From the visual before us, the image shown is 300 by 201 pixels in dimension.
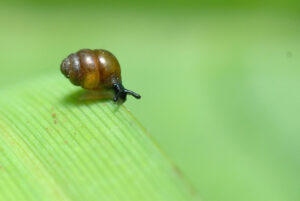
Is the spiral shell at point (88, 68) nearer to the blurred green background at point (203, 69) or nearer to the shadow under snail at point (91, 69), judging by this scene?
the shadow under snail at point (91, 69)

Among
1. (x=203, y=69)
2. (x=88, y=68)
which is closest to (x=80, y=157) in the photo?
(x=88, y=68)

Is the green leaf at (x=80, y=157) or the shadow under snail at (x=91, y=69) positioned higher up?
the shadow under snail at (x=91, y=69)

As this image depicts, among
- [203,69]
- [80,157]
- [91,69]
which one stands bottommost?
[80,157]

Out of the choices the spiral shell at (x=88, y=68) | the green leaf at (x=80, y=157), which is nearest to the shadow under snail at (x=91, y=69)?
the spiral shell at (x=88, y=68)

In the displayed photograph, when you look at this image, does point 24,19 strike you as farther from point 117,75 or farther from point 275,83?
point 275,83

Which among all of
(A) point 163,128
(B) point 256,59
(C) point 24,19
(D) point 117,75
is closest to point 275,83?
(B) point 256,59

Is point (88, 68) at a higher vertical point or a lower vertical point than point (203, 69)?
higher

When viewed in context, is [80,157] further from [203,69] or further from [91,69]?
[203,69]

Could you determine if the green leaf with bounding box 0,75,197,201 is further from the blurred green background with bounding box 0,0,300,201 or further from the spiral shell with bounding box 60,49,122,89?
the blurred green background with bounding box 0,0,300,201
